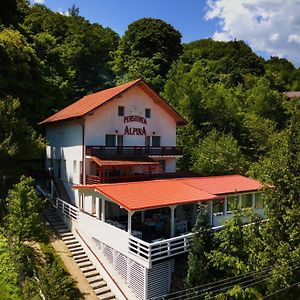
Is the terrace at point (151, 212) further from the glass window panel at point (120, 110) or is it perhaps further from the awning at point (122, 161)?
the glass window panel at point (120, 110)

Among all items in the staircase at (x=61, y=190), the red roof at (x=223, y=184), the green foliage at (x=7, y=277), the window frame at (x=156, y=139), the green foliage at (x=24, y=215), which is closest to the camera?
the green foliage at (x=7, y=277)

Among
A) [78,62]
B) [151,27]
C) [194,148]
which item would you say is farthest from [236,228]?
[151,27]

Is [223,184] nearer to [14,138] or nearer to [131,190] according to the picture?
[131,190]

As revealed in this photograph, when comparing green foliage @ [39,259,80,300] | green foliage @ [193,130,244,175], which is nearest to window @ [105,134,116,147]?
green foliage @ [193,130,244,175]

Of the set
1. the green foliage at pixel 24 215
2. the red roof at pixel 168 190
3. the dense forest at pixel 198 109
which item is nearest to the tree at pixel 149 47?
the dense forest at pixel 198 109

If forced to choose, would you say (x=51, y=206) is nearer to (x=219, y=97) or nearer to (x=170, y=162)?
(x=170, y=162)
